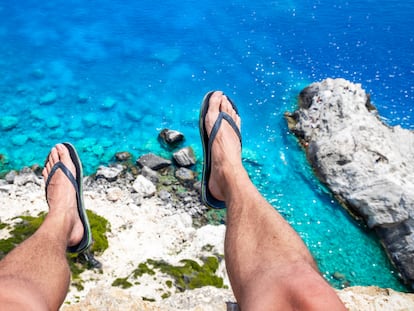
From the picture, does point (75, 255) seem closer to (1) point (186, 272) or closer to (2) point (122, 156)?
(1) point (186, 272)

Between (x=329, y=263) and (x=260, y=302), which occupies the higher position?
(x=260, y=302)

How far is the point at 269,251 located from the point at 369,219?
388 centimetres

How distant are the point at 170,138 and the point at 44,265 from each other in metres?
3.92

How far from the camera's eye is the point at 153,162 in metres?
5.64

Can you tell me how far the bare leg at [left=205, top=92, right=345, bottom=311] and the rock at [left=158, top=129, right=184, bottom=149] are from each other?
3.15m

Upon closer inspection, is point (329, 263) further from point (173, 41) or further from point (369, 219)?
point (173, 41)

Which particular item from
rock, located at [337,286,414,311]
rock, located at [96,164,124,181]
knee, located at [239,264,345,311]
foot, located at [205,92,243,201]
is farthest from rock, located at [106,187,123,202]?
knee, located at [239,264,345,311]

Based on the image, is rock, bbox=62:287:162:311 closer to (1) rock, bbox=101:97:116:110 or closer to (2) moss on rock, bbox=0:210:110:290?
(2) moss on rock, bbox=0:210:110:290

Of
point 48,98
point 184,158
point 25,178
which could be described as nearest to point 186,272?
point 184,158

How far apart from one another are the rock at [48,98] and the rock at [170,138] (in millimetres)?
2056

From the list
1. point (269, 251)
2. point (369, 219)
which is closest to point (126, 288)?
point (269, 251)

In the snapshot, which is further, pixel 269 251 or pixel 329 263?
pixel 329 263

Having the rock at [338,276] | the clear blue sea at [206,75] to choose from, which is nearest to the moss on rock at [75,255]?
the clear blue sea at [206,75]

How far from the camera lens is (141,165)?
564cm
